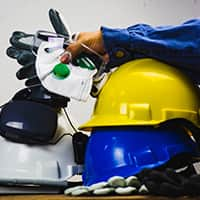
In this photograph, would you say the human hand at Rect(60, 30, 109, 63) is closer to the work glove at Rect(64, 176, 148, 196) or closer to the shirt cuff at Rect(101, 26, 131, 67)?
the shirt cuff at Rect(101, 26, 131, 67)

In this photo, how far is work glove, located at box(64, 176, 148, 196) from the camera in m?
0.63

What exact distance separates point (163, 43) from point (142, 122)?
152mm

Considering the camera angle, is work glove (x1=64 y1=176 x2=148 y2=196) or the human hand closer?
work glove (x1=64 y1=176 x2=148 y2=196)

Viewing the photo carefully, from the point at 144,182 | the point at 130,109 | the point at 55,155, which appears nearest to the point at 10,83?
the point at 55,155

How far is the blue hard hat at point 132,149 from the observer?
0.71 meters

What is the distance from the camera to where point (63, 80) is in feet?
2.70

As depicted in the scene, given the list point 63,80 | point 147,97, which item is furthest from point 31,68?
point 147,97

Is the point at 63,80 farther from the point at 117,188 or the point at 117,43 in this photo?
the point at 117,188

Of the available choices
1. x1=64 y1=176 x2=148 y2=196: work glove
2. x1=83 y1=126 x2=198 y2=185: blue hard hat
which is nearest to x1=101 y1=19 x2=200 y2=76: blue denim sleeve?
x1=83 y1=126 x2=198 y2=185: blue hard hat

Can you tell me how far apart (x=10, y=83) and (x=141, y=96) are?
1.97ft

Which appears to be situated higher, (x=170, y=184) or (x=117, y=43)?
(x=117, y=43)

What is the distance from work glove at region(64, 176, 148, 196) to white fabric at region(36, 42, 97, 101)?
8.2 inches

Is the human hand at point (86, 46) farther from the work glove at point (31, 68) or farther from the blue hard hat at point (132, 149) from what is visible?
the blue hard hat at point (132, 149)

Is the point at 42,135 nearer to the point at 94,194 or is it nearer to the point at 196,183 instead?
the point at 94,194
